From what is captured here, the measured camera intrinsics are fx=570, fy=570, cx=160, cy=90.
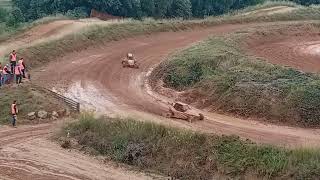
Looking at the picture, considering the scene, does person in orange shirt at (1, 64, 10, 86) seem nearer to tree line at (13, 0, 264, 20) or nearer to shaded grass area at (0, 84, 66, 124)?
shaded grass area at (0, 84, 66, 124)

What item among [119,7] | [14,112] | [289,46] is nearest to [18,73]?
[14,112]

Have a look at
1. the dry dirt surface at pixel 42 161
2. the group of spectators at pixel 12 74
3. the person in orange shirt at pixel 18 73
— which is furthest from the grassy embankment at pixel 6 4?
the dry dirt surface at pixel 42 161

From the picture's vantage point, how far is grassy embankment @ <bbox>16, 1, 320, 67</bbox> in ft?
151

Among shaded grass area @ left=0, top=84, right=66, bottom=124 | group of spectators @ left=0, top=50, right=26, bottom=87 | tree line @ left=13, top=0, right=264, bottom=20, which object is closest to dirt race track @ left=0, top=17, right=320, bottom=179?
shaded grass area @ left=0, top=84, right=66, bottom=124

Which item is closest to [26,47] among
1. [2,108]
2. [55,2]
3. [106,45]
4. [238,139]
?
[106,45]

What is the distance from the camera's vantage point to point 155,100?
36812 millimetres

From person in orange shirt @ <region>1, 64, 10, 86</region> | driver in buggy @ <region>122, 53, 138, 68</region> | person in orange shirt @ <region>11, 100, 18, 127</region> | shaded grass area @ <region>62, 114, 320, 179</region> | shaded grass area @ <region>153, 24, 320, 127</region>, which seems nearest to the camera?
shaded grass area @ <region>62, 114, 320, 179</region>

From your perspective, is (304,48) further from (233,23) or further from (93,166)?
(93,166)

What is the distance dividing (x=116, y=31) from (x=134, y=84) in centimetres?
1584

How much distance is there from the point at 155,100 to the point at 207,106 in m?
3.64

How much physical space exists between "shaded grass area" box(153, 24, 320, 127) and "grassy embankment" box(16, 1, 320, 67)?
9843 millimetres

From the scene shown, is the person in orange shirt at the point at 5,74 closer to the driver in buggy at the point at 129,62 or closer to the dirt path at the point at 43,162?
the dirt path at the point at 43,162

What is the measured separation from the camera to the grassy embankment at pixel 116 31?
4592 centimetres

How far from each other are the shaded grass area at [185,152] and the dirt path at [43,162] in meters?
1.04
